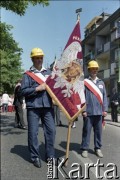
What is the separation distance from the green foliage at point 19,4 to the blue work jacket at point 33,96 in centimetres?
462

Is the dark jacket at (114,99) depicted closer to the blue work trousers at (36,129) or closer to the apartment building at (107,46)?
the blue work trousers at (36,129)

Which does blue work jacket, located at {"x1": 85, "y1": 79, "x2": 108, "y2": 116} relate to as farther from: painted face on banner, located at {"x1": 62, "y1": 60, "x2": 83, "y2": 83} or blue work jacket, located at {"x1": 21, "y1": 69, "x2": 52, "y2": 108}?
blue work jacket, located at {"x1": 21, "y1": 69, "x2": 52, "y2": 108}

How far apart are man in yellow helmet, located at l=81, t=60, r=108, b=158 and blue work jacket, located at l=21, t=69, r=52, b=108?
3.36 ft

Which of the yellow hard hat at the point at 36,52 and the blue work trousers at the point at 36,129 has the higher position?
the yellow hard hat at the point at 36,52

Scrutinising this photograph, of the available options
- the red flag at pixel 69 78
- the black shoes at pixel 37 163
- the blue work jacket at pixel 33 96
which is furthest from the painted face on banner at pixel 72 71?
the black shoes at pixel 37 163

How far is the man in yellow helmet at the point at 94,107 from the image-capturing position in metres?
7.26

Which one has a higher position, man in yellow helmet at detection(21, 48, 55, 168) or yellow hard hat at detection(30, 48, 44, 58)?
yellow hard hat at detection(30, 48, 44, 58)

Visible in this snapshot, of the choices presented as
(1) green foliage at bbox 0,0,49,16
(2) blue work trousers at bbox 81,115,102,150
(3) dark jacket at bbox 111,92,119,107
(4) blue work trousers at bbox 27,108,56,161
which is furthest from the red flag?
(3) dark jacket at bbox 111,92,119,107

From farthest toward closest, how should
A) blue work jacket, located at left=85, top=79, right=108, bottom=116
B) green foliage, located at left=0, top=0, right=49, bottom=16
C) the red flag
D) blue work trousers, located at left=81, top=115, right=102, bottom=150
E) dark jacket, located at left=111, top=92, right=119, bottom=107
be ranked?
dark jacket, located at left=111, top=92, right=119, bottom=107, green foliage, located at left=0, top=0, right=49, bottom=16, blue work trousers, located at left=81, top=115, right=102, bottom=150, blue work jacket, located at left=85, top=79, right=108, bottom=116, the red flag

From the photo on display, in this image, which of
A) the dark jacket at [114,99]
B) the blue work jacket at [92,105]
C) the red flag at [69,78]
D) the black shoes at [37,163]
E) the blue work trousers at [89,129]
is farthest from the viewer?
the dark jacket at [114,99]

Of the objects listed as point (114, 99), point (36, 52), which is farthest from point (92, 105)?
point (114, 99)

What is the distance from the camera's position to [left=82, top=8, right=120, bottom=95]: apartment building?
42.9m

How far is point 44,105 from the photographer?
6.49 meters

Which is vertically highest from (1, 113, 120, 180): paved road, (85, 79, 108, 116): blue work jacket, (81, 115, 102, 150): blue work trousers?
(85, 79, 108, 116): blue work jacket
